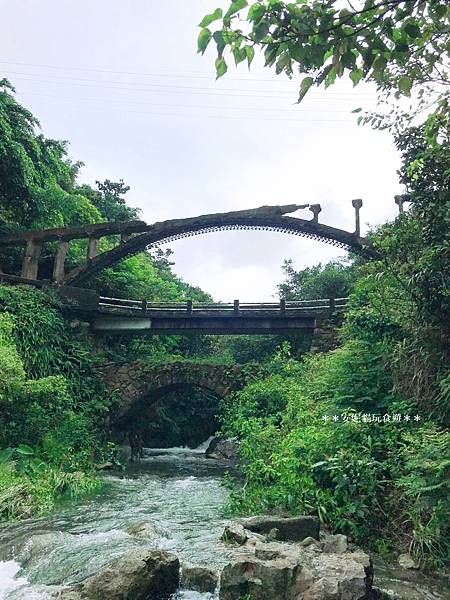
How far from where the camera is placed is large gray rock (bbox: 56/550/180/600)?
15.5 feet

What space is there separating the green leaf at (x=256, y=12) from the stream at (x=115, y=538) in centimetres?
484

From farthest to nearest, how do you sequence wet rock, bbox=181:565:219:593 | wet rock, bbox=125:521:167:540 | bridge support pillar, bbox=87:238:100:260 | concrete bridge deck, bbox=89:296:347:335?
bridge support pillar, bbox=87:238:100:260
concrete bridge deck, bbox=89:296:347:335
wet rock, bbox=125:521:167:540
wet rock, bbox=181:565:219:593

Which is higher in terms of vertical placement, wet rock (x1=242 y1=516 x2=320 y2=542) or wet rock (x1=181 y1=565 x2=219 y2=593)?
wet rock (x1=242 y1=516 x2=320 y2=542)

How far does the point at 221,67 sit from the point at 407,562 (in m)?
5.36

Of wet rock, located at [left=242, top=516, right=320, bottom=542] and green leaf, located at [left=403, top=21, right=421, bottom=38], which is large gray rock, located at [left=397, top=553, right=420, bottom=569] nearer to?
wet rock, located at [left=242, top=516, right=320, bottom=542]

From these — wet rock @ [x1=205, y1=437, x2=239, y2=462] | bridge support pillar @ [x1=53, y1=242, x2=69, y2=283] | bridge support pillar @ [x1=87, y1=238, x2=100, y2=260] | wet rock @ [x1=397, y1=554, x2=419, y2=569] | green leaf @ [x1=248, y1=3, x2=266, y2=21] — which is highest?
bridge support pillar @ [x1=87, y1=238, x2=100, y2=260]

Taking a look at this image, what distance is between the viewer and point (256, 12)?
2.54 m

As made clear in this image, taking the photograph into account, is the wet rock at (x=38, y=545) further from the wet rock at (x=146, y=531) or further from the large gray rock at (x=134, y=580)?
the large gray rock at (x=134, y=580)

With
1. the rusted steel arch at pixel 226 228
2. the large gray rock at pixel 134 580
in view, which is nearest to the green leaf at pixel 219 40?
the large gray rock at pixel 134 580

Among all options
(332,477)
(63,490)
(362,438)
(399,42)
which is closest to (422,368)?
(362,438)

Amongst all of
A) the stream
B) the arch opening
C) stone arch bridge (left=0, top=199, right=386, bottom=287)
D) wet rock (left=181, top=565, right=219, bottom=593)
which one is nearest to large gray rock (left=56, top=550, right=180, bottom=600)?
wet rock (left=181, top=565, right=219, bottom=593)

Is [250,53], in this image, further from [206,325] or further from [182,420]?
[182,420]

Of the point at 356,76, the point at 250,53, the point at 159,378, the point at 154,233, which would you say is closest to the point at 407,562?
the point at 356,76

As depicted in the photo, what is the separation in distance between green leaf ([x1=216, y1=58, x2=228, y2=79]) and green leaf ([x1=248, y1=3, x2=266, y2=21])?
0.24 m
